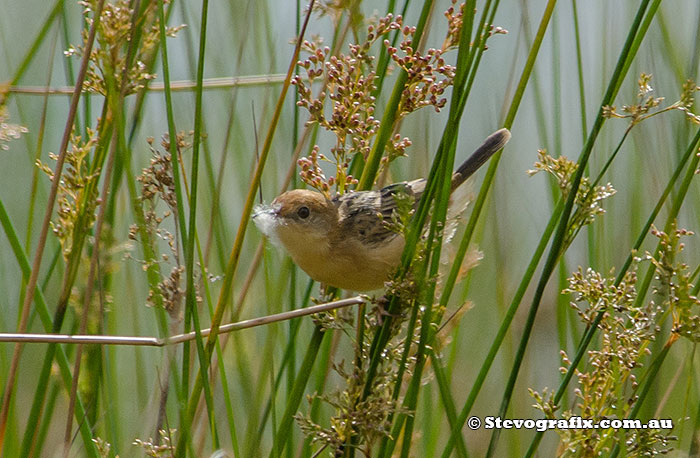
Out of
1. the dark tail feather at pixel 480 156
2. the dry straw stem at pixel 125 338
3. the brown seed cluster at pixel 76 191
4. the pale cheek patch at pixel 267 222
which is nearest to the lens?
the dry straw stem at pixel 125 338

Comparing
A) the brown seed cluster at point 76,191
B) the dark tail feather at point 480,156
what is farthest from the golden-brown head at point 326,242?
the brown seed cluster at point 76,191

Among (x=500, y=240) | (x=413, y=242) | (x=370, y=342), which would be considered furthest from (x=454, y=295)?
(x=413, y=242)

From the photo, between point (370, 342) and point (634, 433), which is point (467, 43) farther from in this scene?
point (634, 433)

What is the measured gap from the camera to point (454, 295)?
11.5ft

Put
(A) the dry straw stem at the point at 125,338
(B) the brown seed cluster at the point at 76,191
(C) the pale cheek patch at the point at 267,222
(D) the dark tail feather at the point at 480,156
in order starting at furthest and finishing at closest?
(D) the dark tail feather at the point at 480,156 → (C) the pale cheek patch at the point at 267,222 → (B) the brown seed cluster at the point at 76,191 → (A) the dry straw stem at the point at 125,338

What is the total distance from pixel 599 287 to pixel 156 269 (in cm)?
104

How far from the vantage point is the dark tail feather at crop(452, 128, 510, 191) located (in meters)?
A: 2.62

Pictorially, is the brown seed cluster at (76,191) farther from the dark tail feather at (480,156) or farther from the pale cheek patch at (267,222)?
the dark tail feather at (480,156)

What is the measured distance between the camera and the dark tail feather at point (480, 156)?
2619 millimetres

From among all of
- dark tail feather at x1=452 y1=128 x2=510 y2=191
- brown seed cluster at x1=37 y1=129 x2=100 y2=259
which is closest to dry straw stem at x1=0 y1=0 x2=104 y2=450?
brown seed cluster at x1=37 y1=129 x2=100 y2=259

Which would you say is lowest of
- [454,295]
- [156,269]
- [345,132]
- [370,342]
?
[454,295]

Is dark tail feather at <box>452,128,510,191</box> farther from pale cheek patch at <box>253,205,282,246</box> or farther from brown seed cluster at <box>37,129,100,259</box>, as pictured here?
brown seed cluster at <box>37,129,100,259</box>

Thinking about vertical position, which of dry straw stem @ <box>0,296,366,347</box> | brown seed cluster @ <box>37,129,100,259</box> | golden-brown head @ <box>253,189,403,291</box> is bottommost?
dry straw stem @ <box>0,296,366,347</box>

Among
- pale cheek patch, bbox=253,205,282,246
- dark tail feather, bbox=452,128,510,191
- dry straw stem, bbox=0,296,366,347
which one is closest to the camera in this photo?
dry straw stem, bbox=0,296,366,347
